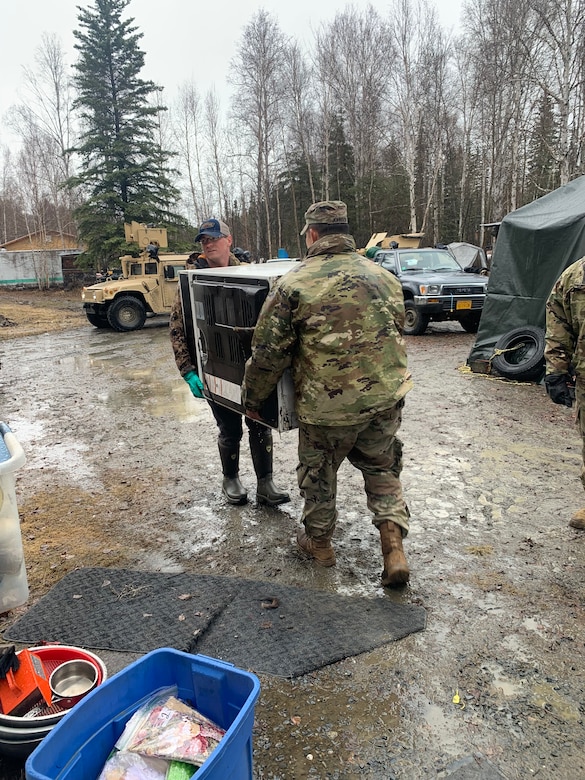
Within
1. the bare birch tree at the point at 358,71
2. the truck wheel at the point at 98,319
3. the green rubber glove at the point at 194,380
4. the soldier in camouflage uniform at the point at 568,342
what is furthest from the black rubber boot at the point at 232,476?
the bare birch tree at the point at 358,71

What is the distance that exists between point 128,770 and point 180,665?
0.37 m

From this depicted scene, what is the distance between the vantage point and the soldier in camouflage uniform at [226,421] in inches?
154

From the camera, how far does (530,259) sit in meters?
7.85

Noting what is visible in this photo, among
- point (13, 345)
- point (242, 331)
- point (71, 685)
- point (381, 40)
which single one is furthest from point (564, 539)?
point (381, 40)

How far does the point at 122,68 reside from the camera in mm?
25250

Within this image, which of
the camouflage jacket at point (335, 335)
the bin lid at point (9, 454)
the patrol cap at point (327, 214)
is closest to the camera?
the bin lid at point (9, 454)

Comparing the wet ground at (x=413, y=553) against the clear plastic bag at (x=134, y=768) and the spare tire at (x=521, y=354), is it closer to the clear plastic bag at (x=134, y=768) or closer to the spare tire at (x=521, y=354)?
the spare tire at (x=521, y=354)

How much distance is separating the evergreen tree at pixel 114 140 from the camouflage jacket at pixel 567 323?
74.2 feet

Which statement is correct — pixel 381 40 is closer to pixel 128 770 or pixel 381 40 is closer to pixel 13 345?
pixel 13 345

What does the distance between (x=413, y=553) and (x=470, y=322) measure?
33.2 feet

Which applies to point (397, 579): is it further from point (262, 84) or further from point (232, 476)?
point (262, 84)

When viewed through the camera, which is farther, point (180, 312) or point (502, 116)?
point (502, 116)

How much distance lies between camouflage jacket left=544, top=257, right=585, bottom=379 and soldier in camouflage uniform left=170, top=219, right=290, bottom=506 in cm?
191

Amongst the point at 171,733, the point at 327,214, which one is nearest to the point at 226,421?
the point at 327,214
